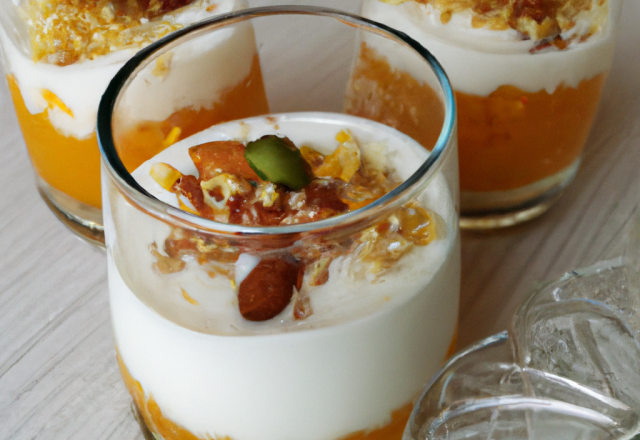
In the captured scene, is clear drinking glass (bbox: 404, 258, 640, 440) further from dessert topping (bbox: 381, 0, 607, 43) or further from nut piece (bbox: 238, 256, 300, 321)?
dessert topping (bbox: 381, 0, 607, 43)

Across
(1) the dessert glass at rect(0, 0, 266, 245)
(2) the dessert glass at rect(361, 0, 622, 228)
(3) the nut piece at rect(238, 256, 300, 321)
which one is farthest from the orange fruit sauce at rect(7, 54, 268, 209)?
(3) the nut piece at rect(238, 256, 300, 321)

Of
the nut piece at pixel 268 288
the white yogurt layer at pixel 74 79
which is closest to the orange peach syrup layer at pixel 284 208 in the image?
the nut piece at pixel 268 288

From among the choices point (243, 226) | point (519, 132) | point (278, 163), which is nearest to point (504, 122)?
point (519, 132)

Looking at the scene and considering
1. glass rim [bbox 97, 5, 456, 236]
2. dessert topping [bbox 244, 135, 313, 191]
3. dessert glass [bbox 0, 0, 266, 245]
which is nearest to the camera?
glass rim [bbox 97, 5, 456, 236]

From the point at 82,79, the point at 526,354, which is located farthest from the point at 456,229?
the point at 82,79

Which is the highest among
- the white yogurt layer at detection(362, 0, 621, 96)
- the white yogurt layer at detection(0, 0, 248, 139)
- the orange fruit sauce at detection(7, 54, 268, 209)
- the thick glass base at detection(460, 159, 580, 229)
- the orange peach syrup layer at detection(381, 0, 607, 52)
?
the orange peach syrup layer at detection(381, 0, 607, 52)

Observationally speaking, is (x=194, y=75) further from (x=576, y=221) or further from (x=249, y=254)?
(x=576, y=221)

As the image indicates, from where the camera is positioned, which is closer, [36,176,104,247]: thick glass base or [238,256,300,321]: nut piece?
[238,256,300,321]: nut piece
